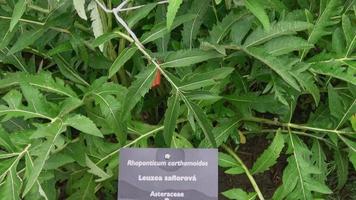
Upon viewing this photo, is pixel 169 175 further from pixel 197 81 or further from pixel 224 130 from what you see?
pixel 224 130

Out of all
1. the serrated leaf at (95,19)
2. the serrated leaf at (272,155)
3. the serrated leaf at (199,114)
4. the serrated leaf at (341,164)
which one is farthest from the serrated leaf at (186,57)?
the serrated leaf at (341,164)

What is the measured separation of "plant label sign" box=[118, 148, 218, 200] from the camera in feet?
4.65

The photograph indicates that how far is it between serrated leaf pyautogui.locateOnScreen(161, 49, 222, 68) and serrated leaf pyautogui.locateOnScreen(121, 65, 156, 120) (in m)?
0.07

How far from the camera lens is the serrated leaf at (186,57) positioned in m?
1.53

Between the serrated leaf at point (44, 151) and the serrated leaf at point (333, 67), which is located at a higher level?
the serrated leaf at point (333, 67)

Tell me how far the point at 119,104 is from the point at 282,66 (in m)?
0.44

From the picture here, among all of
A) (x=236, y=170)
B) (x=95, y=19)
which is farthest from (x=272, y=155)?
(x=95, y=19)

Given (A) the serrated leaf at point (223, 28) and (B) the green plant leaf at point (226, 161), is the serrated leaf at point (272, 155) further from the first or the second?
(A) the serrated leaf at point (223, 28)

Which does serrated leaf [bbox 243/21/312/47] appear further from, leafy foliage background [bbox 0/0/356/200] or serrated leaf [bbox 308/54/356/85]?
serrated leaf [bbox 308/54/356/85]

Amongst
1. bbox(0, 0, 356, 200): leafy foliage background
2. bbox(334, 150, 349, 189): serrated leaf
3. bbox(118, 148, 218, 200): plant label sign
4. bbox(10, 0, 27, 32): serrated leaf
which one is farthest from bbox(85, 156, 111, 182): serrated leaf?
bbox(334, 150, 349, 189): serrated leaf

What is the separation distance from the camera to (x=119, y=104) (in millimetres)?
1508

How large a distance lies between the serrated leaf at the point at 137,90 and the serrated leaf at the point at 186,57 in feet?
0.23

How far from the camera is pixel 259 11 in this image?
144cm

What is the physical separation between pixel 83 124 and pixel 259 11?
525 mm
